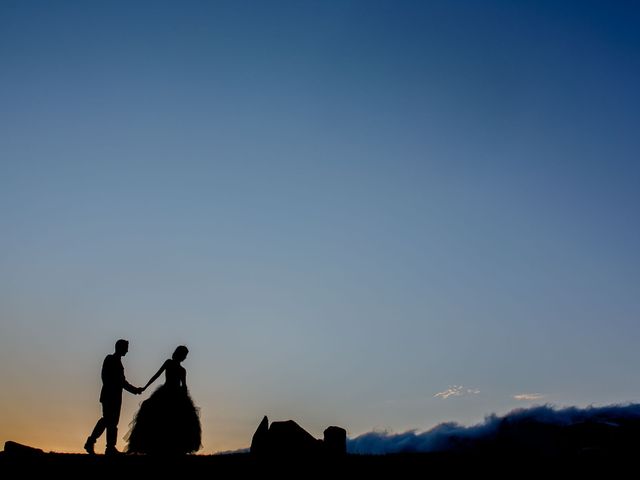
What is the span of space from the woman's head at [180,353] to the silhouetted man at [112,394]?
1480 millimetres

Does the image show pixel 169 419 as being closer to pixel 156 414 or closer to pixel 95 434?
pixel 156 414

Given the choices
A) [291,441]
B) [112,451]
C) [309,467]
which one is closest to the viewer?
[309,467]

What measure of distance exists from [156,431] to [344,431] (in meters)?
5.22

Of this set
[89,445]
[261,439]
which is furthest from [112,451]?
[261,439]

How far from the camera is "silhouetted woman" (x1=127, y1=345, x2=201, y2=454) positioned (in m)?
14.3

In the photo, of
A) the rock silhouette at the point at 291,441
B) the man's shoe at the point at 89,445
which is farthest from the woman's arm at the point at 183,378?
the rock silhouette at the point at 291,441

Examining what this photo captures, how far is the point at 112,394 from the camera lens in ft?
49.3

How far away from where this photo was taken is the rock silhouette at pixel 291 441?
11.3 meters

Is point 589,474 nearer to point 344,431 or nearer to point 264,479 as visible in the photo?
point 344,431

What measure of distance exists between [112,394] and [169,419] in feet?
5.86

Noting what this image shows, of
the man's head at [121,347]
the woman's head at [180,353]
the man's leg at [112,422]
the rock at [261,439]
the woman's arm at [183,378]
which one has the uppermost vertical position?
the man's head at [121,347]

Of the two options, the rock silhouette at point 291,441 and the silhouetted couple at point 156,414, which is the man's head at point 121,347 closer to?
the silhouetted couple at point 156,414

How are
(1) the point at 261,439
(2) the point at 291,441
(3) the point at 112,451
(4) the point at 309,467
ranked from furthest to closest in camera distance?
(3) the point at 112,451 → (1) the point at 261,439 → (2) the point at 291,441 → (4) the point at 309,467

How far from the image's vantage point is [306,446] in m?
11.4
